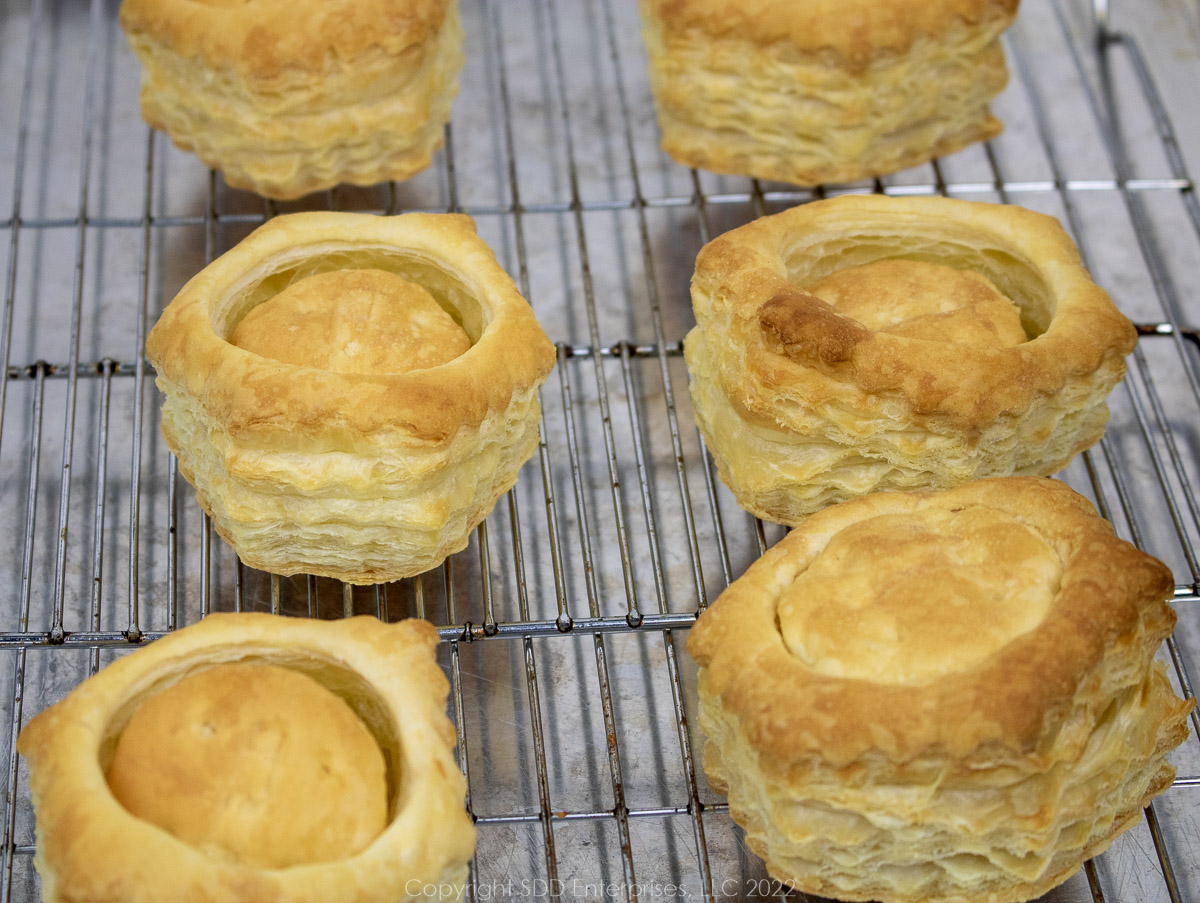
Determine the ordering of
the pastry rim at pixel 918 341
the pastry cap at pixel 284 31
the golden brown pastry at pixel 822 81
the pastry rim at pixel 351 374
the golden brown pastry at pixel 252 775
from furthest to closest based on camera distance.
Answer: the golden brown pastry at pixel 822 81
the pastry cap at pixel 284 31
the pastry rim at pixel 918 341
the pastry rim at pixel 351 374
the golden brown pastry at pixel 252 775

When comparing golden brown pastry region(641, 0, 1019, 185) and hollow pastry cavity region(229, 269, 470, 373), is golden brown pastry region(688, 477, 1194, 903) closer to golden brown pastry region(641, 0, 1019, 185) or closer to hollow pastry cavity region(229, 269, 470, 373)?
hollow pastry cavity region(229, 269, 470, 373)

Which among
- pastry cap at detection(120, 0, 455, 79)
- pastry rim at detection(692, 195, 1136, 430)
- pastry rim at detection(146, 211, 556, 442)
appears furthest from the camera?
pastry cap at detection(120, 0, 455, 79)

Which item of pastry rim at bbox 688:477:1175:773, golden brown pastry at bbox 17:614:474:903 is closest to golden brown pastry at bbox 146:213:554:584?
golden brown pastry at bbox 17:614:474:903

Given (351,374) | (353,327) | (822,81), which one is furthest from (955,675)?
(822,81)

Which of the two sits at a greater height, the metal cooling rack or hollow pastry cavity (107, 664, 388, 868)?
the metal cooling rack

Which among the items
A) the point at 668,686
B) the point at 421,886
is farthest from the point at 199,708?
the point at 668,686

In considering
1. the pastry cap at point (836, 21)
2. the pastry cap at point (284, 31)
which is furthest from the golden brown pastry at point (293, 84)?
the pastry cap at point (836, 21)

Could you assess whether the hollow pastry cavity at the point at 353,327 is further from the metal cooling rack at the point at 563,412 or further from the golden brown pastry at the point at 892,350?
the golden brown pastry at the point at 892,350
